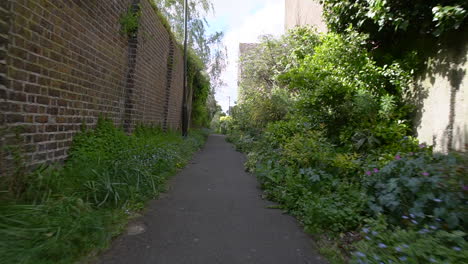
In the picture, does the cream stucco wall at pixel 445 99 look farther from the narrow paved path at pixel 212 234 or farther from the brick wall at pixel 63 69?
the brick wall at pixel 63 69

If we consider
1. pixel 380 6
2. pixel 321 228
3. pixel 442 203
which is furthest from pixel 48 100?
pixel 380 6

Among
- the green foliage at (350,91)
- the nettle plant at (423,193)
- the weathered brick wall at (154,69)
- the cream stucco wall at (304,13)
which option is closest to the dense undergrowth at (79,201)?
the weathered brick wall at (154,69)

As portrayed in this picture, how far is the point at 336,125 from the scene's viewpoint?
662 centimetres

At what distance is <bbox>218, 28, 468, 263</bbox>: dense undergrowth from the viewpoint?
246 centimetres

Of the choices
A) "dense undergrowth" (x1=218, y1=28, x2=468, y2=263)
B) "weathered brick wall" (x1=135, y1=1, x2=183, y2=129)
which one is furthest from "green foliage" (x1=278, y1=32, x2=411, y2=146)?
"weathered brick wall" (x1=135, y1=1, x2=183, y2=129)

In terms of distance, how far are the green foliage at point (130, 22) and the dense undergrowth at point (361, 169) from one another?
3.75 metres

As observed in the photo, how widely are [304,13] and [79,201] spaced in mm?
14878

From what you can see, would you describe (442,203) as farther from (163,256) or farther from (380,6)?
(380,6)

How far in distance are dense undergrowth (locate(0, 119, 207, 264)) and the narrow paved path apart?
246 mm

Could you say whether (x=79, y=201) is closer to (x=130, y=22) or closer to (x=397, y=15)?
(x=130, y=22)

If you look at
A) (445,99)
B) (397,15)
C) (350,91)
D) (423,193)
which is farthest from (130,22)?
(445,99)

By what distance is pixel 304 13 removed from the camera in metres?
15.1

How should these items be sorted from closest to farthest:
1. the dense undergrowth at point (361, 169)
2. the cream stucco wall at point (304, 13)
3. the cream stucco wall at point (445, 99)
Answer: the dense undergrowth at point (361, 169) < the cream stucco wall at point (445, 99) < the cream stucco wall at point (304, 13)

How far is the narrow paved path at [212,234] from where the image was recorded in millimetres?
2641
